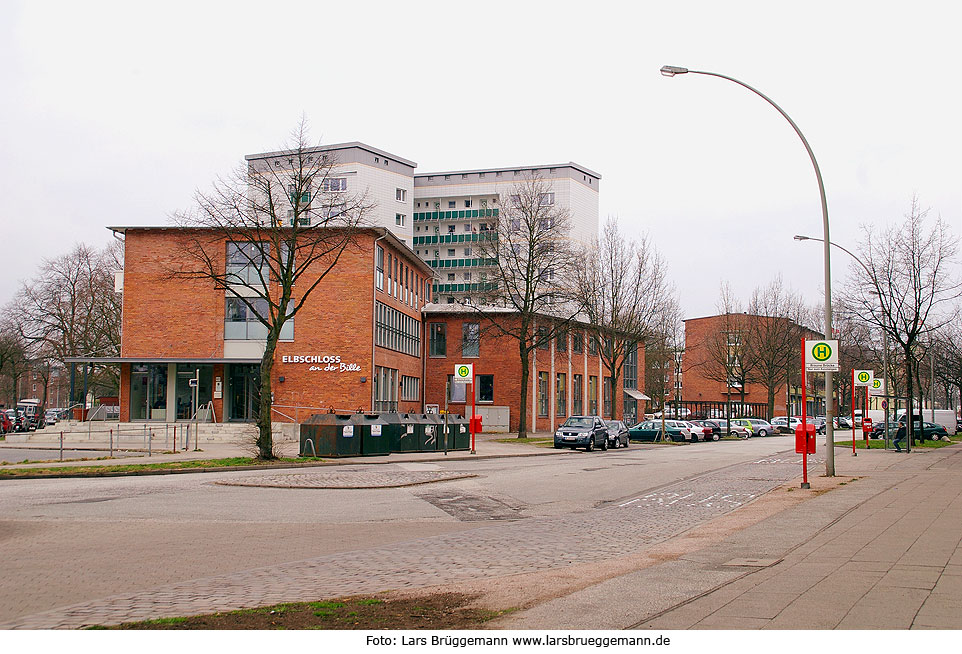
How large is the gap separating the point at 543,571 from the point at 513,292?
39648 millimetres

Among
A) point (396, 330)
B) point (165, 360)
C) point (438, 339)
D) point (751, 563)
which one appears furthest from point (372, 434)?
point (438, 339)

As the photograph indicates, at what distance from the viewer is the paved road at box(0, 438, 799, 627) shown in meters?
8.31

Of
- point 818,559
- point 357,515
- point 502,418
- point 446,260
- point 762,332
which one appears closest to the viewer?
point 818,559

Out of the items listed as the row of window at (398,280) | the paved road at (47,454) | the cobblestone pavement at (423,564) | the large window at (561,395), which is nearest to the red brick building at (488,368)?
the large window at (561,395)

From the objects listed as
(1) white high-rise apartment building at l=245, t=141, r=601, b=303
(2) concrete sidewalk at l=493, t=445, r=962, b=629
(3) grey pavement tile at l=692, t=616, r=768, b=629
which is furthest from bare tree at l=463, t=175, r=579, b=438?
(1) white high-rise apartment building at l=245, t=141, r=601, b=303

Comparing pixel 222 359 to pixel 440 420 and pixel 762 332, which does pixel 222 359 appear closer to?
pixel 440 420

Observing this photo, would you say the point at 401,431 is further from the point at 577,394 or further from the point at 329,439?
the point at 577,394

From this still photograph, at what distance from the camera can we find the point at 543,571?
9.24 m

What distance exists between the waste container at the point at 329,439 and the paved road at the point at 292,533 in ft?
17.5

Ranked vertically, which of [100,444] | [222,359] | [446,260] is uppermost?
[446,260]

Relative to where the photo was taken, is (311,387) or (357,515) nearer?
(357,515)

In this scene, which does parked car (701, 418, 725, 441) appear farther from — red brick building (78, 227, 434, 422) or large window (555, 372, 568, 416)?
red brick building (78, 227, 434, 422)

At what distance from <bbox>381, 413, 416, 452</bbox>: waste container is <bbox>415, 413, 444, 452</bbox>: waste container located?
0.60 ft
